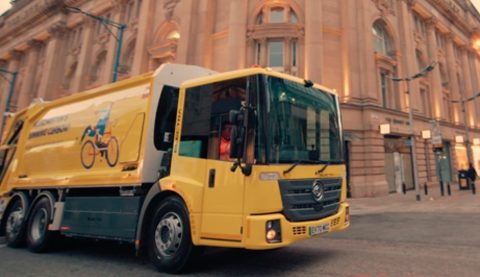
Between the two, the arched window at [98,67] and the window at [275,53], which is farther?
the arched window at [98,67]

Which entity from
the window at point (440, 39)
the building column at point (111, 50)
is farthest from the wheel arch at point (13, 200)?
the window at point (440, 39)

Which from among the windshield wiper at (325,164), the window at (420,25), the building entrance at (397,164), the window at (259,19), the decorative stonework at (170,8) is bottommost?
the windshield wiper at (325,164)

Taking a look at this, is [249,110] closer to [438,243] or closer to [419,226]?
[438,243]

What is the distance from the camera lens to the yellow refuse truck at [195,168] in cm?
424

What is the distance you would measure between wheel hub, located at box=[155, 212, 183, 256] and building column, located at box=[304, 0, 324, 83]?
16087 mm

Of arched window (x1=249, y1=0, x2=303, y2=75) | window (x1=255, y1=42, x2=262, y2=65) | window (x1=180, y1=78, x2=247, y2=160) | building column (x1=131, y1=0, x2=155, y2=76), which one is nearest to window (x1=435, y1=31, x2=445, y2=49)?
arched window (x1=249, y1=0, x2=303, y2=75)

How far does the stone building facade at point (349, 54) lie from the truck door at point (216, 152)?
15678 millimetres

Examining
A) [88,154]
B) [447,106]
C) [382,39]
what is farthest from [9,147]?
[447,106]

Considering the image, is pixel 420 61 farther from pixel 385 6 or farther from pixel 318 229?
pixel 318 229

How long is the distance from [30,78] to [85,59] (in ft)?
48.3

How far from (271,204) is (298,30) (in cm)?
1889

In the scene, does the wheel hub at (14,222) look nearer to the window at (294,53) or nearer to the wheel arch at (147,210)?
the wheel arch at (147,210)

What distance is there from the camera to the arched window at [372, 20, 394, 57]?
23984mm

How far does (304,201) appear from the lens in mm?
4484
